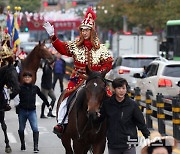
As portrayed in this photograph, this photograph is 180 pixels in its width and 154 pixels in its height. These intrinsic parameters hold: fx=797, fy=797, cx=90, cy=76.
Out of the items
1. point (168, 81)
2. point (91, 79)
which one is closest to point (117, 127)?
point (91, 79)

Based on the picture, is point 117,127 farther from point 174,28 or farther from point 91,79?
point 174,28

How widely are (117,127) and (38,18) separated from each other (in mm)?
47150

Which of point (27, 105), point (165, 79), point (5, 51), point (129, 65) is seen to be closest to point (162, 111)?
point (165, 79)

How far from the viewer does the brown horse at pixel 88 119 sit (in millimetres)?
10469

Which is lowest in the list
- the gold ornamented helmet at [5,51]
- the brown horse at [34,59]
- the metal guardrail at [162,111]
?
the metal guardrail at [162,111]

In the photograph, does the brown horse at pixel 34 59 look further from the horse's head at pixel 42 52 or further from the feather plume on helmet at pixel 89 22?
the feather plume on helmet at pixel 89 22

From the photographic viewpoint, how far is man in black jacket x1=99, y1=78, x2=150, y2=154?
9.89 metres

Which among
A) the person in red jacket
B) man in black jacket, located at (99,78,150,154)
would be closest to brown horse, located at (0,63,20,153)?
the person in red jacket

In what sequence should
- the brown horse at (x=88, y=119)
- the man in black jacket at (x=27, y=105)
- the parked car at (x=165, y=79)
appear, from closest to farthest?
the brown horse at (x=88, y=119)
the man in black jacket at (x=27, y=105)
the parked car at (x=165, y=79)

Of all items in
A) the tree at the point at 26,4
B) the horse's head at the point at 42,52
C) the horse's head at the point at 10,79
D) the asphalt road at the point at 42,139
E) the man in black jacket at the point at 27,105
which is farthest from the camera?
the tree at the point at 26,4

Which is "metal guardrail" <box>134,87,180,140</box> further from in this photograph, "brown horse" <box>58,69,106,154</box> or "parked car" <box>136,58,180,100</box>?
"brown horse" <box>58,69,106,154</box>

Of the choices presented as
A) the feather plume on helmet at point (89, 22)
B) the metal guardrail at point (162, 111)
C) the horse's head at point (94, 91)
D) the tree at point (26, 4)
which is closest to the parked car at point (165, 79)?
the metal guardrail at point (162, 111)

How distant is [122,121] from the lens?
9.92 metres

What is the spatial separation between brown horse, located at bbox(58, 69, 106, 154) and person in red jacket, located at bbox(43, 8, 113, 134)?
0.51 metres
